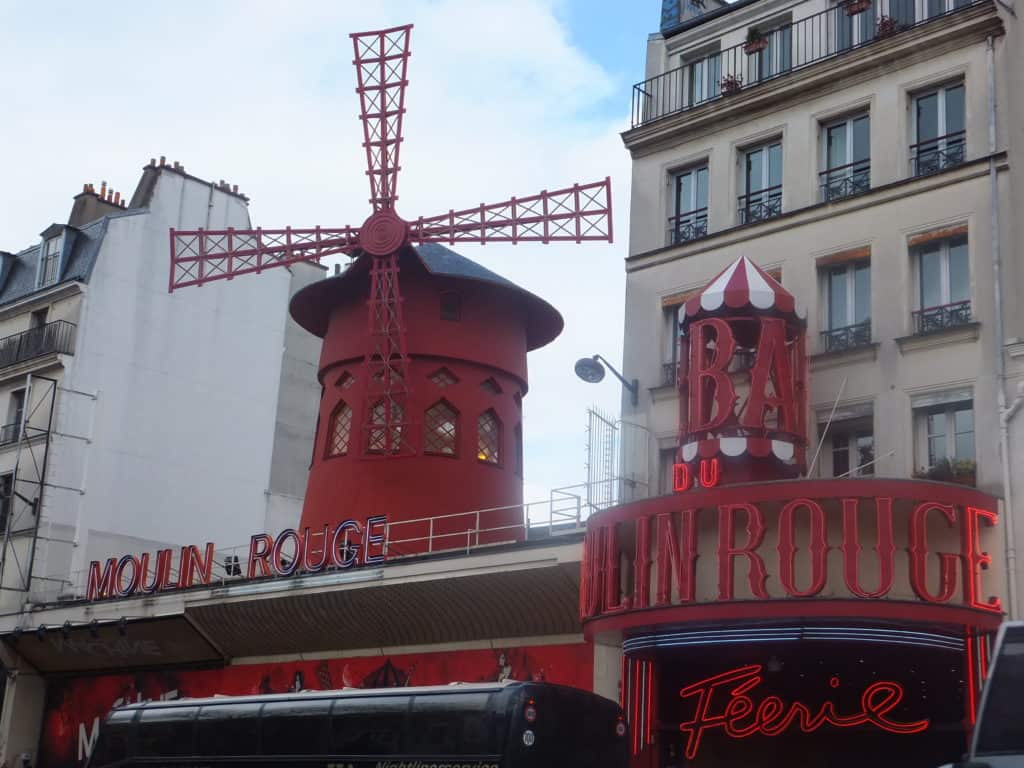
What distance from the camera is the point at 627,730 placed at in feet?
41.7

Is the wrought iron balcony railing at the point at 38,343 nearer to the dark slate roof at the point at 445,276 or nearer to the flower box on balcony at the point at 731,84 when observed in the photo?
the dark slate roof at the point at 445,276

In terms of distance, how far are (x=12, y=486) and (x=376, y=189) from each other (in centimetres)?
809

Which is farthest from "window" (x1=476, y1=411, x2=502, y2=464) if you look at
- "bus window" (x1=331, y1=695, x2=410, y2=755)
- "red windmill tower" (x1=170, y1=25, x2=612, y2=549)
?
"bus window" (x1=331, y1=695, x2=410, y2=755)

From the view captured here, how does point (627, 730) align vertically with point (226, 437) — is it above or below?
below

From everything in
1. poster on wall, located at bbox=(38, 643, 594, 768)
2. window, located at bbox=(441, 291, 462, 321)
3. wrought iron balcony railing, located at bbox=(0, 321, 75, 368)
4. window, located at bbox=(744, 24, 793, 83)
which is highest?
window, located at bbox=(744, 24, 793, 83)

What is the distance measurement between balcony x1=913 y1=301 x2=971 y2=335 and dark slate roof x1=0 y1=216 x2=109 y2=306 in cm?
1523

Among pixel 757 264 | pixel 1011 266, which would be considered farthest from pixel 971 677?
pixel 757 264

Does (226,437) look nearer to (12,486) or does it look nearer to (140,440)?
(140,440)

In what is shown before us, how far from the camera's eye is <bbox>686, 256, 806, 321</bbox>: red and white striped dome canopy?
13.2m

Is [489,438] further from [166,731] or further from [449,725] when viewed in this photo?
[449,725]

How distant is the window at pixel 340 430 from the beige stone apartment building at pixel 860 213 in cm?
557

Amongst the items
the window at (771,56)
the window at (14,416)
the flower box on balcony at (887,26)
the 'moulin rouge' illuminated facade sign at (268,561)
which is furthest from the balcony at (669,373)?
the window at (14,416)

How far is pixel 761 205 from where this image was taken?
15.1 m

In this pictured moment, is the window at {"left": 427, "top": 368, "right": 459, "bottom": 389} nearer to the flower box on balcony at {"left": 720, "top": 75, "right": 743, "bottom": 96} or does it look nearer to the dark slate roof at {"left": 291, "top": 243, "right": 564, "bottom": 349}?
the dark slate roof at {"left": 291, "top": 243, "right": 564, "bottom": 349}
